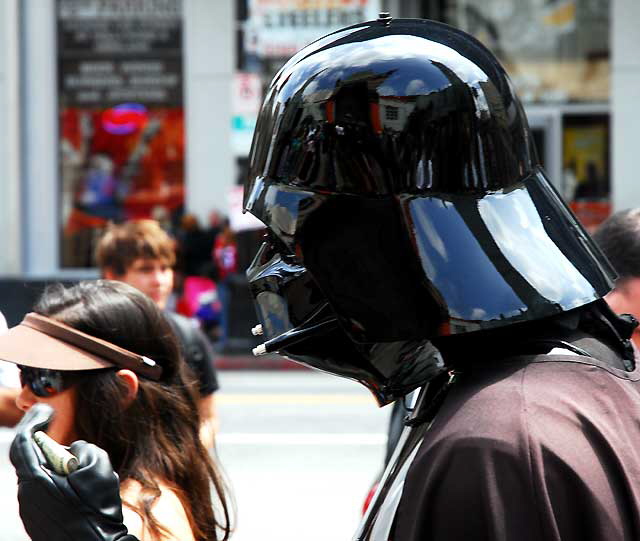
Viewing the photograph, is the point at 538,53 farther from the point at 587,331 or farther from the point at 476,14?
the point at 587,331

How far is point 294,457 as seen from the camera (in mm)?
8133

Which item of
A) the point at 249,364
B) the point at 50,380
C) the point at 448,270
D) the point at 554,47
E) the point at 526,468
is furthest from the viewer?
the point at 554,47

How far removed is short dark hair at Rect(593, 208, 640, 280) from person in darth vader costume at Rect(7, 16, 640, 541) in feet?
5.23

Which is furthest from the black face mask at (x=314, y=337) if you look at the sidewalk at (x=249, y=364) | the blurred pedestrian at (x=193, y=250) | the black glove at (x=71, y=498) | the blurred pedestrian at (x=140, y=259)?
the blurred pedestrian at (x=193, y=250)

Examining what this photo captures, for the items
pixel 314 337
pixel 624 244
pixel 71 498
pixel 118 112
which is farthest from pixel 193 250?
pixel 314 337

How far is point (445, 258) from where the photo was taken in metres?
1.22

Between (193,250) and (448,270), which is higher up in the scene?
(448,270)

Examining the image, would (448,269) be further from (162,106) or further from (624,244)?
(162,106)

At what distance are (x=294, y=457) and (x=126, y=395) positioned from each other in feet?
18.9

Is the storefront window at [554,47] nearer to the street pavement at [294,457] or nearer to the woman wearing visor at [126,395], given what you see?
the street pavement at [294,457]

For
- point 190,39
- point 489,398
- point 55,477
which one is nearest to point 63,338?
point 55,477

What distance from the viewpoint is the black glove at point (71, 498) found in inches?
70.9

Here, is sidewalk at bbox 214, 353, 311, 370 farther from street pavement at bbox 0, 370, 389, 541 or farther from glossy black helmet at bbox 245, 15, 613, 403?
glossy black helmet at bbox 245, 15, 613, 403

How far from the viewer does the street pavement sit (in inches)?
249
